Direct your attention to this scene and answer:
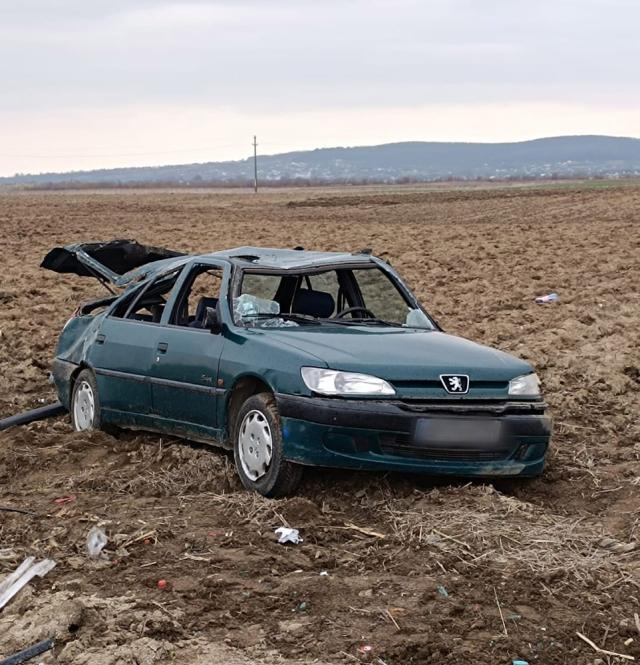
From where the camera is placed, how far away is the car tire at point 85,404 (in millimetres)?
9219

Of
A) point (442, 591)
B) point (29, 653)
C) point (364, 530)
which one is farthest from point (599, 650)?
point (29, 653)

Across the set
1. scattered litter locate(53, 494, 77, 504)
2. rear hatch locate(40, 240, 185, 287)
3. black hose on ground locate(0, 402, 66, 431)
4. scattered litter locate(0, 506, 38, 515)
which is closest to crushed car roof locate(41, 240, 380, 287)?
rear hatch locate(40, 240, 185, 287)

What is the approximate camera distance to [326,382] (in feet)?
23.4

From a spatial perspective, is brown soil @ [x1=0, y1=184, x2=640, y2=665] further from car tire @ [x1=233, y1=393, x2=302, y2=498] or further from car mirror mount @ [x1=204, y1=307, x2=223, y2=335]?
car mirror mount @ [x1=204, y1=307, x2=223, y2=335]

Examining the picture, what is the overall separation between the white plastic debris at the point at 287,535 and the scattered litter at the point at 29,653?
169 cm

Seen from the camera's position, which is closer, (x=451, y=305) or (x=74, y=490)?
(x=74, y=490)

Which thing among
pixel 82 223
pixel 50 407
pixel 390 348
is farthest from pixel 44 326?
pixel 82 223

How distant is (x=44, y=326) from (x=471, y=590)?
10.2 m

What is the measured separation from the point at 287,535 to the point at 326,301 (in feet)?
8.24

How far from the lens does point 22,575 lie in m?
5.99

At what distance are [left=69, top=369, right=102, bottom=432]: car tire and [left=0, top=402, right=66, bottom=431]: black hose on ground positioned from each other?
0.49 metres

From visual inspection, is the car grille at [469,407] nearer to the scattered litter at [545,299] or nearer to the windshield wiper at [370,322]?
the windshield wiper at [370,322]

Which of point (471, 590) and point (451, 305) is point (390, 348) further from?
point (451, 305)

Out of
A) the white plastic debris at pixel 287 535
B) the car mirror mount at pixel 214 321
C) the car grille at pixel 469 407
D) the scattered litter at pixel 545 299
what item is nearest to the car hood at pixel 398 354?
the car grille at pixel 469 407
